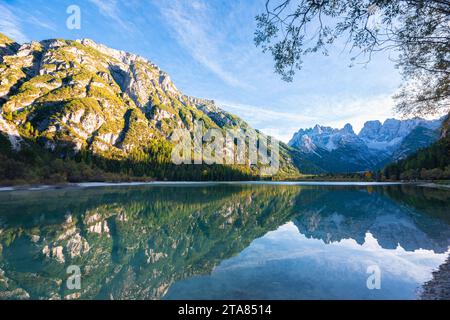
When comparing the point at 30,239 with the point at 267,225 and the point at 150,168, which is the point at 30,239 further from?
the point at 150,168

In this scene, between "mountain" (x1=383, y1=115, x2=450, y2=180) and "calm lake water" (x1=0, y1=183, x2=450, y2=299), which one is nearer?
"calm lake water" (x1=0, y1=183, x2=450, y2=299)

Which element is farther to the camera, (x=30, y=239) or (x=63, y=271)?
(x=30, y=239)

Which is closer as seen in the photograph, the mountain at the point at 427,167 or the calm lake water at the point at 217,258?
the calm lake water at the point at 217,258

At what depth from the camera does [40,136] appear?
183 metres

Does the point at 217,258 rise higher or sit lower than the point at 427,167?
lower

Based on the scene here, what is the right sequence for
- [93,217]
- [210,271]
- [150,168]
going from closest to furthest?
[210,271], [93,217], [150,168]

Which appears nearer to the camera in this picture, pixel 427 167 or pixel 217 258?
pixel 217 258

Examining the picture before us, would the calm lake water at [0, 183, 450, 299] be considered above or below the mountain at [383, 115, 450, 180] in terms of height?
below

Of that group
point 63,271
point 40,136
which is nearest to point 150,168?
point 40,136

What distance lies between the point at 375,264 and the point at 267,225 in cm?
1246

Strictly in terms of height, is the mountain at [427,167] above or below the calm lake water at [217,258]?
above
